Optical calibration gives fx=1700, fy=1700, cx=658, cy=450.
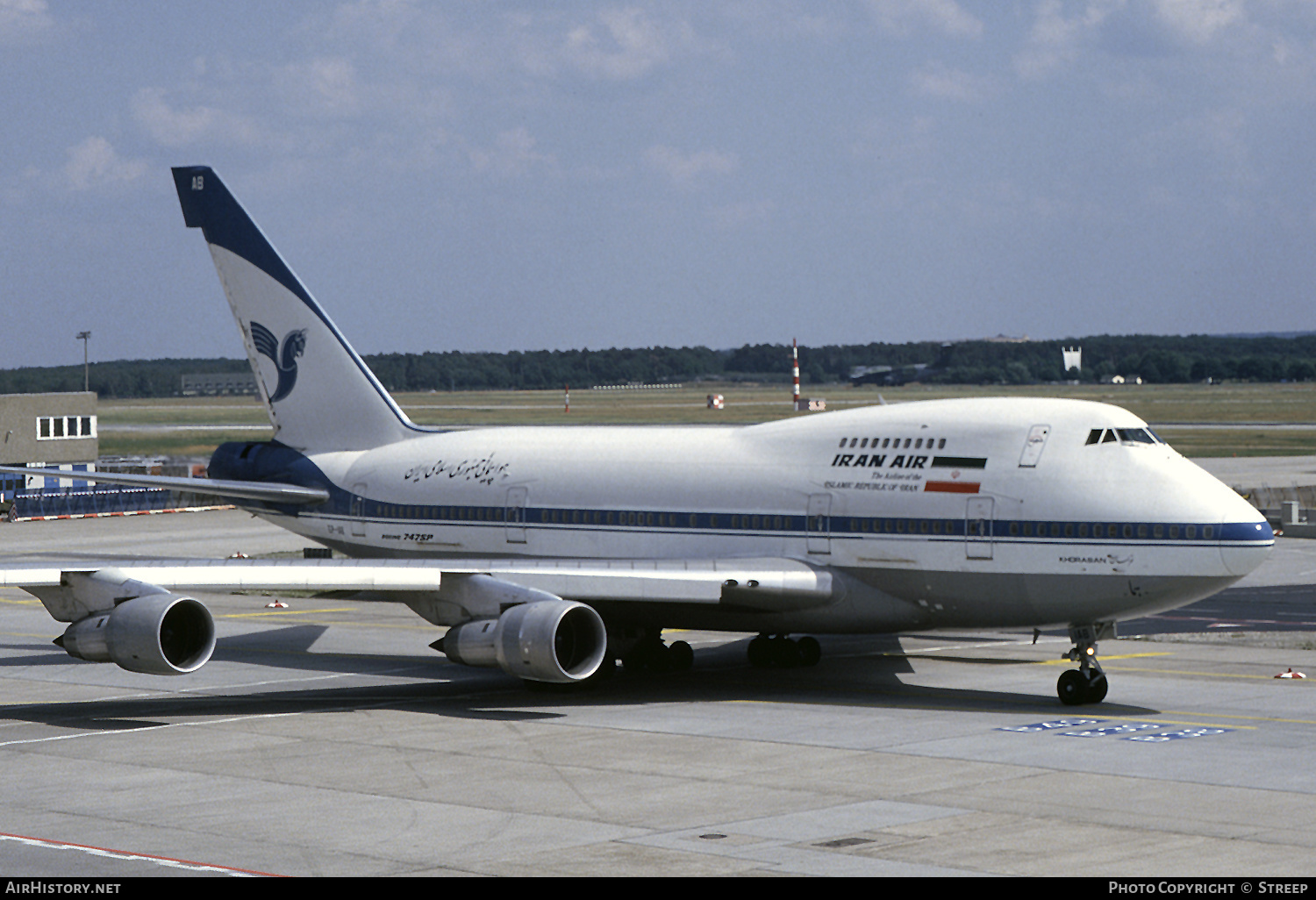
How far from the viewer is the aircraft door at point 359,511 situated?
39.2 m

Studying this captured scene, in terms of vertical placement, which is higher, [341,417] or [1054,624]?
[341,417]

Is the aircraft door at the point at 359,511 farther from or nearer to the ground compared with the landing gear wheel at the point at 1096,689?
farther from the ground

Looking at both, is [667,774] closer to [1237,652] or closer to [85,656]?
[85,656]

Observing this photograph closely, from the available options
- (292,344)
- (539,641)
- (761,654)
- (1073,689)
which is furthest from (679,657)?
(292,344)

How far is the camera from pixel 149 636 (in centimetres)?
2856

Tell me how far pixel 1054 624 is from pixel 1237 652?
9.53 metres

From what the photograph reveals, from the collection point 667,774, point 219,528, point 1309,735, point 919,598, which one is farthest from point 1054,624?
point 219,528

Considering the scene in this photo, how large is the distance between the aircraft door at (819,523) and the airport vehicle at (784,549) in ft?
0.13

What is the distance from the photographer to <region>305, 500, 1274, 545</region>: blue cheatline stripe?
28.2 meters

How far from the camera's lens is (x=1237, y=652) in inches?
1464

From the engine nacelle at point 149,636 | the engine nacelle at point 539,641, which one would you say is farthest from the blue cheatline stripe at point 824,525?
the engine nacelle at point 149,636

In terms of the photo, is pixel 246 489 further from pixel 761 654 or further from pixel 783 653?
pixel 783 653

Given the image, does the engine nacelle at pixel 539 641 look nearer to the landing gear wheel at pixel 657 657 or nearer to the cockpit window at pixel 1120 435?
the landing gear wheel at pixel 657 657
